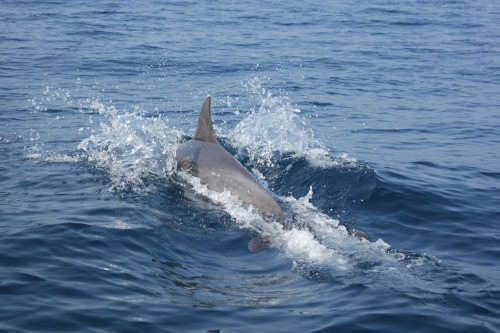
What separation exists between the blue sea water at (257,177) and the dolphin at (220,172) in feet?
0.78

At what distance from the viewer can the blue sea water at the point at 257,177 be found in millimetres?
6930

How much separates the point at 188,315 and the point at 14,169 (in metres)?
6.39

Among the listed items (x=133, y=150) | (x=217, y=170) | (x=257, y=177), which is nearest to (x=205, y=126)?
(x=217, y=170)

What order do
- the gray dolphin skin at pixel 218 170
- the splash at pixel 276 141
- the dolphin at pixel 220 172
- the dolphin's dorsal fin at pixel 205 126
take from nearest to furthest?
the dolphin at pixel 220 172 < the gray dolphin skin at pixel 218 170 < the dolphin's dorsal fin at pixel 205 126 < the splash at pixel 276 141

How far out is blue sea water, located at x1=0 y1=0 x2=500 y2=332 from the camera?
6930 mm

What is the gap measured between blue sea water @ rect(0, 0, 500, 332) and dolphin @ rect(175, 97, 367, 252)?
237mm

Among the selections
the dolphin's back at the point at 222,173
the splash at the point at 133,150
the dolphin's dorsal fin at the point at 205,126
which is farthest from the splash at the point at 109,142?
the dolphin's dorsal fin at the point at 205,126

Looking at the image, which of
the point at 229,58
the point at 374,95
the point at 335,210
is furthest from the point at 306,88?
the point at 335,210

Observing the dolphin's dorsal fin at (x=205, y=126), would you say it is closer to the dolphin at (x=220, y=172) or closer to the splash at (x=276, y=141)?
the dolphin at (x=220, y=172)

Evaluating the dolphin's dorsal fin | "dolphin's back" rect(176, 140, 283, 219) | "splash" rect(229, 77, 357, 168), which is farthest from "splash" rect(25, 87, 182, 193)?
"splash" rect(229, 77, 357, 168)

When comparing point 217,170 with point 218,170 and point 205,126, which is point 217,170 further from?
point 205,126

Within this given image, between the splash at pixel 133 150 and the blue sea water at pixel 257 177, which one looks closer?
the blue sea water at pixel 257 177

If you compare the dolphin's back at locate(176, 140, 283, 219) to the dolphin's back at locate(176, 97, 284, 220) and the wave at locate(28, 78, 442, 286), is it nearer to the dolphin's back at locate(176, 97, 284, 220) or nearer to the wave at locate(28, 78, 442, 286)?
the dolphin's back at locate(176, 97, 284, 220)

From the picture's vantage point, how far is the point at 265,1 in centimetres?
4184
